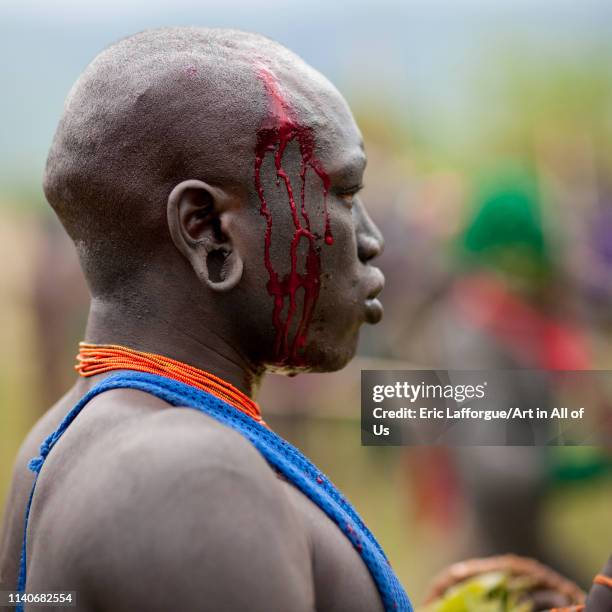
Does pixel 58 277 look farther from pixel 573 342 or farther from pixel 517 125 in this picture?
pixel 517 125

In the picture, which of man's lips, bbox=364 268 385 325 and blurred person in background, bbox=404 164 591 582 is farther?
blurred person in background, bbox=404 164 591 582

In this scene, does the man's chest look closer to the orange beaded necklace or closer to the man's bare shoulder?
the man's bare shoulder

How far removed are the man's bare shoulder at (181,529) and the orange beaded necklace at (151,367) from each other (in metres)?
0.21

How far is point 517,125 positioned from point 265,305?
370 inches

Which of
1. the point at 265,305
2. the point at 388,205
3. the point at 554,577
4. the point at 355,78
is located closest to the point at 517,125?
the point at 355,78

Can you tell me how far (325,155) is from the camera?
1.51 m

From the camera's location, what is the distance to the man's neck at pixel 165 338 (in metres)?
1.49

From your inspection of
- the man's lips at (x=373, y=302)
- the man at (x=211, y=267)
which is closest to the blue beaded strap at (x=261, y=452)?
the man at (x=211, y=267)

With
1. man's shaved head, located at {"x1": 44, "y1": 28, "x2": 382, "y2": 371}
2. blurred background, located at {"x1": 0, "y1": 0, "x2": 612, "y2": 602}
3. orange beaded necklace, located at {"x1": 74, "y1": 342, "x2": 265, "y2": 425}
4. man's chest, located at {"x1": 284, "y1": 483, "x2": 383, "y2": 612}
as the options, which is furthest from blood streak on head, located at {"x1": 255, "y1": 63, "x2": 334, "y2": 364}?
blurred background, located at {"x1": 0, "y1": 0, "x2": 612, "y2": 602}

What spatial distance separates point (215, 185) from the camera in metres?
1.44

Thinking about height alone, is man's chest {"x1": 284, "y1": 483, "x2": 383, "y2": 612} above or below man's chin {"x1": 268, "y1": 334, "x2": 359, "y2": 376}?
below

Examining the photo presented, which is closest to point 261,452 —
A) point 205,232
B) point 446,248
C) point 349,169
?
point 205,232

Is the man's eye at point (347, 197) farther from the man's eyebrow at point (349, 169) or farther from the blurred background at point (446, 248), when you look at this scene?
the blurred background at point (446, 248)

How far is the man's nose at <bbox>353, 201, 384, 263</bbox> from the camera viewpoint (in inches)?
62.5
